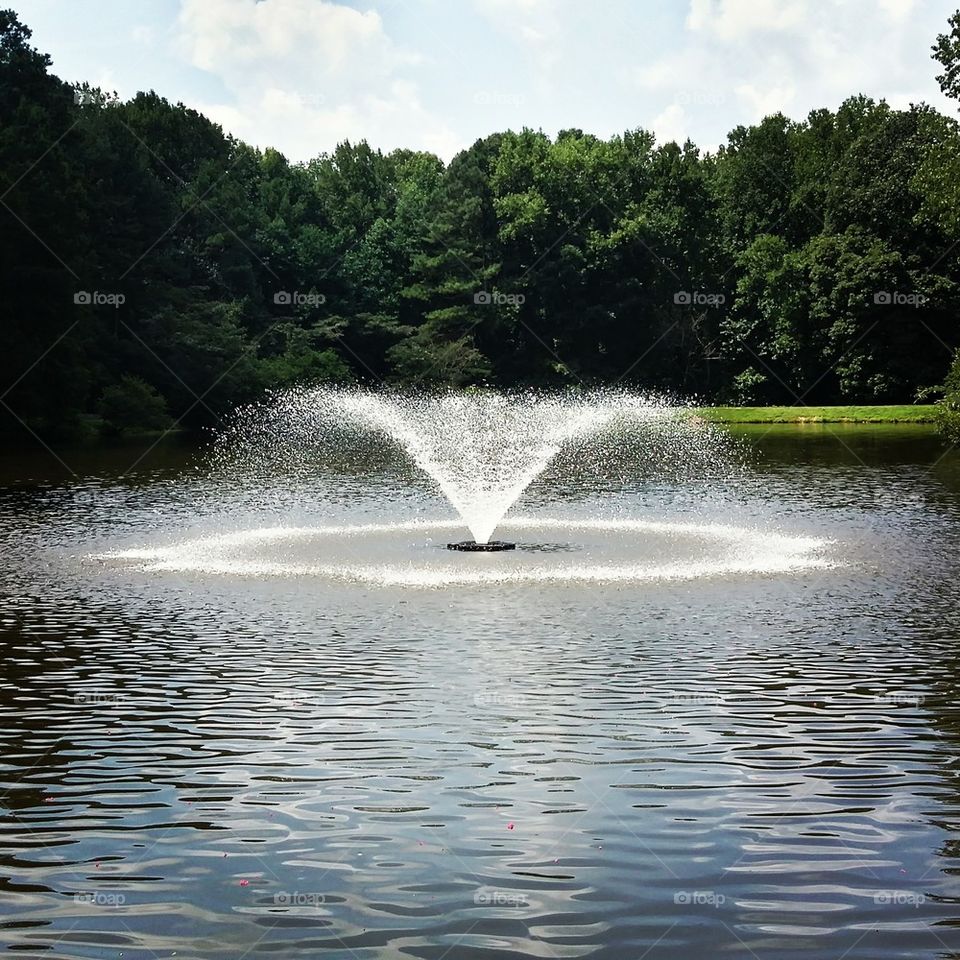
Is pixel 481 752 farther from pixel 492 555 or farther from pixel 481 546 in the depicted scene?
pixel 481 546

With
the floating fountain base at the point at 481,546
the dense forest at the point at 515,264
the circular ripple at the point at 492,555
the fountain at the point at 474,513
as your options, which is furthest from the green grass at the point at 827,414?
the floating fountain base at the point at 481,546

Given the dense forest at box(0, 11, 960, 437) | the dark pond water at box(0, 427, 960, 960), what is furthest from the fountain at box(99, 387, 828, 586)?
the dense forest at box(0, 11, 960, 437)

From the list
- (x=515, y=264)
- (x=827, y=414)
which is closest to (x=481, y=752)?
(x=827, y=414)

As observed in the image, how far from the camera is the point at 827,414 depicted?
94.5 metres

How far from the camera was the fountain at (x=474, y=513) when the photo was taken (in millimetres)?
25516

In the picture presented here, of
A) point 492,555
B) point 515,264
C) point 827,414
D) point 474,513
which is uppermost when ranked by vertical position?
point 515,264

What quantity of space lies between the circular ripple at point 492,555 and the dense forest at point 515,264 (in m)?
53.4

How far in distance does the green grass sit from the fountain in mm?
11260

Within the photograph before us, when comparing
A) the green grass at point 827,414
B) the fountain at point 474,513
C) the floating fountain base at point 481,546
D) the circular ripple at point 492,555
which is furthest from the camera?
the green grass at point 827,414

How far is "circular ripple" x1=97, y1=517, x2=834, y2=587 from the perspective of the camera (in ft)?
80.2

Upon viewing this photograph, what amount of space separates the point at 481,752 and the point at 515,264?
10590 centimetres

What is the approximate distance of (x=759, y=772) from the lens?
1205 centimetres

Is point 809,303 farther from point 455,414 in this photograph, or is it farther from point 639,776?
point 639,776

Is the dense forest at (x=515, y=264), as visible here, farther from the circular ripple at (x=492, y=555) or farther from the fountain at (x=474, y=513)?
the circular ripple at (x=492, y=555)
